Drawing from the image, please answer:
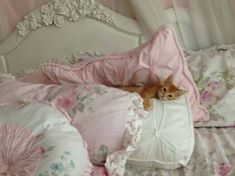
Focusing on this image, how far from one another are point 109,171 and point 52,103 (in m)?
0.32

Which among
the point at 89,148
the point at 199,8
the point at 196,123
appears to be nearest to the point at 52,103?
the point at 89,148

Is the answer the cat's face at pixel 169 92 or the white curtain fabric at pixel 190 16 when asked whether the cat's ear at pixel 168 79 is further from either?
the white curtain fabric at pixel 190 16

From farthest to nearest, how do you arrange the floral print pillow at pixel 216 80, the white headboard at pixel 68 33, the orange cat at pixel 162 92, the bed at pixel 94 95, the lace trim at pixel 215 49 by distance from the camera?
the white headboard at pixel 68 33 → the lace trim at pixel 215 49 → the floral print pillow at pixel 216 80 → the orange cat at pixel 162 92 → the bed at pixel 94 95

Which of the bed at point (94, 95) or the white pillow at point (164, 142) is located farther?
the white pillow at point (164, 142)

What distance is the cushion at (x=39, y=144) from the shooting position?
117cm

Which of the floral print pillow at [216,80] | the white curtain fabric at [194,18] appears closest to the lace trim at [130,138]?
the floral print pillow at [216,80]

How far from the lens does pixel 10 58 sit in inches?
86.1

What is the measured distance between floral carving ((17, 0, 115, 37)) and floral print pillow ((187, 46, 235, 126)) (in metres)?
0.45

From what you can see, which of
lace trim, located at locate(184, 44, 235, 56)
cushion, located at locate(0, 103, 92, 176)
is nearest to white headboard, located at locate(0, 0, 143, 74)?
lace trim, located at locate(184, 44, 235, 56)

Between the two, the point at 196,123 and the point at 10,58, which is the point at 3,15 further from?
the point at 196,123

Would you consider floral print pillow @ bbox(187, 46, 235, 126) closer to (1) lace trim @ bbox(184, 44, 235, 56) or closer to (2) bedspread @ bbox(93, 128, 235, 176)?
(1) lace trim @ bbox(184, 44, 235, 56)

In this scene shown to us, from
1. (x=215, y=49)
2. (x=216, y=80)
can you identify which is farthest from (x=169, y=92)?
(x=215, y=49)

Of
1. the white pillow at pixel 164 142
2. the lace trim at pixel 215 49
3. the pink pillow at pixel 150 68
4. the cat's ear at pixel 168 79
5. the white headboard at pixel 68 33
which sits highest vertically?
the white headboard at pixel 68 33

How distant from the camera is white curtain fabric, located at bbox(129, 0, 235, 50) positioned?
1.91 m
